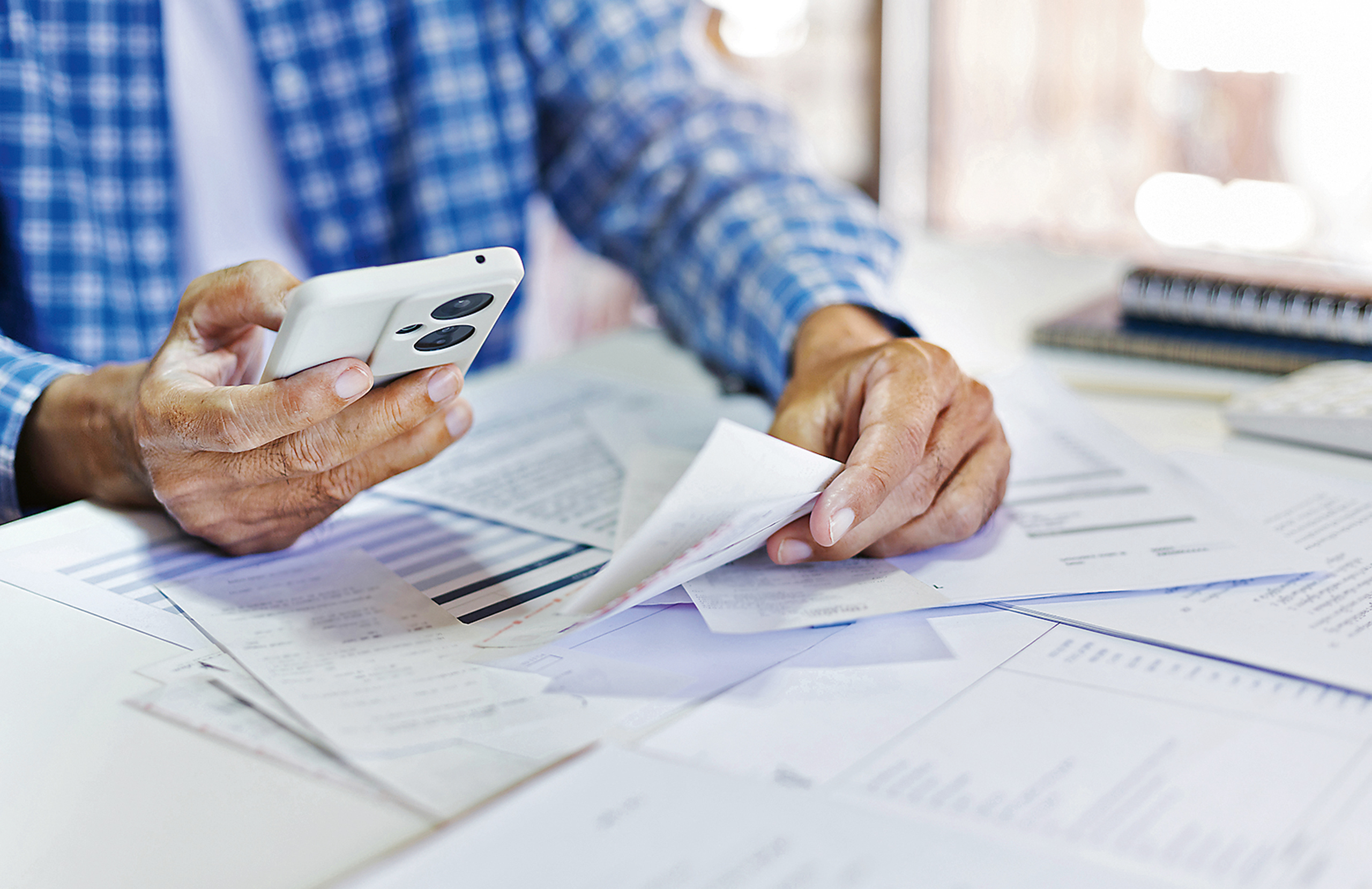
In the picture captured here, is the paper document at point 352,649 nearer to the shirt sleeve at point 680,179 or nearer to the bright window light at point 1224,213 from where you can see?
the shirt sleeve at point 680,179

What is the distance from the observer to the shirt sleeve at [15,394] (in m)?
0.64

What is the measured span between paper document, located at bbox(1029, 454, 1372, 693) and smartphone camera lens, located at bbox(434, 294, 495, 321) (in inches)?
11.7

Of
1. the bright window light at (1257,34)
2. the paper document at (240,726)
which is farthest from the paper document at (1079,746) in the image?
the bright window light at (1257,34)

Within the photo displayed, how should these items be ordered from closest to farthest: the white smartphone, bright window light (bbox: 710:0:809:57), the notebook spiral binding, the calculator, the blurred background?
the white smartphone, the calculator, the notebook spiral binding, the blurred background, bright window light (bbox: 710:0:809:57)

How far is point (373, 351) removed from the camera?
49cm

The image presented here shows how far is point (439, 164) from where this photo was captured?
1.04 meters

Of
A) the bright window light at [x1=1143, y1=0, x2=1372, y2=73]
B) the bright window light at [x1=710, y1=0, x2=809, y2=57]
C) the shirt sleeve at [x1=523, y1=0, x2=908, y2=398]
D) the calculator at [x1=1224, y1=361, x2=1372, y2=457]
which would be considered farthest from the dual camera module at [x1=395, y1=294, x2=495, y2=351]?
the bright window light at [x1=1143, y1=0, x2=1372, y2=73]

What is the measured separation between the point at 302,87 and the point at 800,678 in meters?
0.81

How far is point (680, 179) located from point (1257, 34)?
2979 mm

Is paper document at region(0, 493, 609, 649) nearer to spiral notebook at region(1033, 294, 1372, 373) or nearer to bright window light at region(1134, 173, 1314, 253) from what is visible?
spiral notebook at region(1033, 294, 1372, 373)

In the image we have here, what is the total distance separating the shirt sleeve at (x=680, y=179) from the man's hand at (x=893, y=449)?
0.22m

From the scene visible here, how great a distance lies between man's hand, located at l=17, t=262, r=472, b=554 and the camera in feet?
1.64

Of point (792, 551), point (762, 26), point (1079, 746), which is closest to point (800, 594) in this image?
point (792, 551)

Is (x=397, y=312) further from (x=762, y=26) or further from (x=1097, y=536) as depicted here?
(x=762, y=26)
